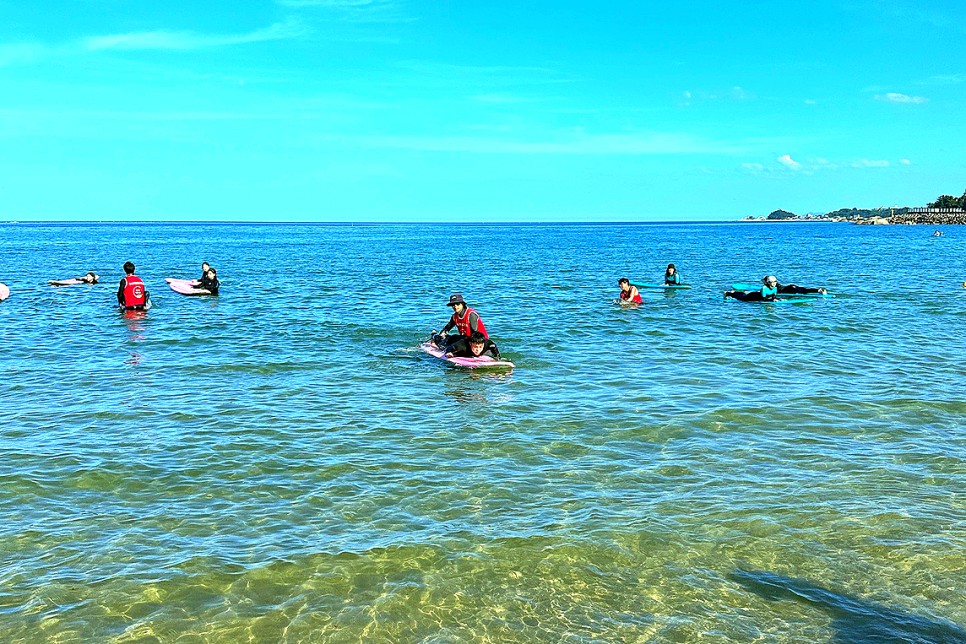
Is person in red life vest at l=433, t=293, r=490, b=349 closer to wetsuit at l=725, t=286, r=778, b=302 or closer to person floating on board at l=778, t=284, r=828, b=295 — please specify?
wetsuit at l=725, t=286, r=778, b=302

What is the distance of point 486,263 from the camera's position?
7031cm

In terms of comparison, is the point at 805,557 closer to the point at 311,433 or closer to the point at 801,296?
the point at 311,433

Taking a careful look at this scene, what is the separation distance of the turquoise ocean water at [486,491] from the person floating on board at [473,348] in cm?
71

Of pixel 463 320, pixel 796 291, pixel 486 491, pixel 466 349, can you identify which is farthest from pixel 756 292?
pixel 486 491

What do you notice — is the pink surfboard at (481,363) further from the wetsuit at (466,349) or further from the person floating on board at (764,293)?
the person floating on board at (764,293)

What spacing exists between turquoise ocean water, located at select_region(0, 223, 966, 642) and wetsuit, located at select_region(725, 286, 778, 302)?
922 cm

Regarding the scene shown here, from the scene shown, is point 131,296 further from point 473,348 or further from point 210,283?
point 473,348

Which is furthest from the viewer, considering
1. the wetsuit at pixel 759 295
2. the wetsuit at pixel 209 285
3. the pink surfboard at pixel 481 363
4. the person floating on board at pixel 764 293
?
the wetsuit at pixel 209 285

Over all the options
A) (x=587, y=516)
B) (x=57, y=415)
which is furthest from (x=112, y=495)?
(x=587, y=516)

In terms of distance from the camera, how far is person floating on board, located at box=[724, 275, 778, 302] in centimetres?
3284

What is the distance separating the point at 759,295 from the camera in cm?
3381

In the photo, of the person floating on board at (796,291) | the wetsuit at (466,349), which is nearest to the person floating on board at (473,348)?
the wetsuit at (466,349)

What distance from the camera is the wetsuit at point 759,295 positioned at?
33219mm

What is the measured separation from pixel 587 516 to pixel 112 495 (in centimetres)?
661
